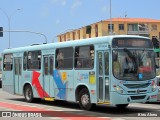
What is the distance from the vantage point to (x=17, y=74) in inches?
912

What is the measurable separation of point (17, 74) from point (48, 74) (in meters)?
3.80

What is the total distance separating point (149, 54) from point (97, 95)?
8.65ft

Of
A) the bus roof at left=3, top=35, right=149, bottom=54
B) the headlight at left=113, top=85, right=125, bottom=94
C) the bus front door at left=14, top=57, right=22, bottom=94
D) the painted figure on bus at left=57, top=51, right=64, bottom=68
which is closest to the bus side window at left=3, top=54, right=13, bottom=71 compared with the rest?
the bus roof at left=3, top=35, right=149, bottom=54

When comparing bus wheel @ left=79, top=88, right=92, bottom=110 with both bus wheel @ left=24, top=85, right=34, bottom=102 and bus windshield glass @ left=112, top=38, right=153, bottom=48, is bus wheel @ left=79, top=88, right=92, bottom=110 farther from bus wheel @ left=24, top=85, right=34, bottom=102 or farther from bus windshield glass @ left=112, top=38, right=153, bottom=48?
bus wheel @ left=24, top=85, right=34, bottom=102

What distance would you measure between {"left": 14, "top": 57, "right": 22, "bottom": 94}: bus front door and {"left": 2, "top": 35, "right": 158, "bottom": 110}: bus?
2.40 metres

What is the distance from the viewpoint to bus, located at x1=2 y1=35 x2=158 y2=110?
15.5 metres

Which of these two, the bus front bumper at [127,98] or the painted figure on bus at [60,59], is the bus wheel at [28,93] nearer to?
the painted figure on bus at [60,59]

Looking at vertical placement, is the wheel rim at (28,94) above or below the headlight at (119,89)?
below

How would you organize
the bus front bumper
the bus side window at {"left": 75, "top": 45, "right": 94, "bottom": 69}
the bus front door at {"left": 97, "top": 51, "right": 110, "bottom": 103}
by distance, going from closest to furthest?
the bus front bumper → the bus front door at {"left": 97, "top": 51, "right": 110, "bottom": 103} → the bus side window at {"left": 75, "top": 45, "right": 94, "bottom": 69}

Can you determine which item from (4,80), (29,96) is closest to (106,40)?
(29,96)

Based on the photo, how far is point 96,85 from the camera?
16.2 meters

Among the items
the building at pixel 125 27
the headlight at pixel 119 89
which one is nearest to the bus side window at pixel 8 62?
the headlight at pixel 119 89

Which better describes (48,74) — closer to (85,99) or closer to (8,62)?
(85,99)

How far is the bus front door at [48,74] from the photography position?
19.6 m
